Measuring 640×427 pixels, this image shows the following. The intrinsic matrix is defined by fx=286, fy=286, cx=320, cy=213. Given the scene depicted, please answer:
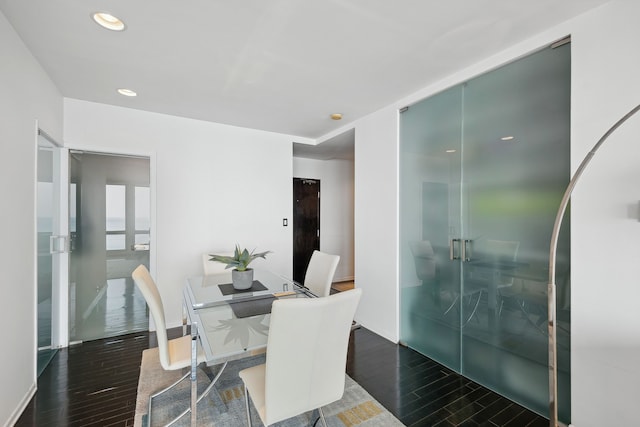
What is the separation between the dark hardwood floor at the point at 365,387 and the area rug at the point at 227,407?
0.08 meters

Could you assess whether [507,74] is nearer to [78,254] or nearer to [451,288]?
[451,288]

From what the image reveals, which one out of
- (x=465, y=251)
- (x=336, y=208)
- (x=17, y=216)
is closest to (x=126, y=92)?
(x=17, y=216)

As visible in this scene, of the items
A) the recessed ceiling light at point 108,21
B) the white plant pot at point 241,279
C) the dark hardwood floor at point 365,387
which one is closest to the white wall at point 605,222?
the dark hardwood floor at point 365,387

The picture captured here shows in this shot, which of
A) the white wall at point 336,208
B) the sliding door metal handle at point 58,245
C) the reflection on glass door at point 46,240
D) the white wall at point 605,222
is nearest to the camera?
the white wall at point 605,222

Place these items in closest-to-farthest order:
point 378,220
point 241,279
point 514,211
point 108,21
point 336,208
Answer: point 108,21
point 514,211
point 241,279
point 378,220
point 336,208

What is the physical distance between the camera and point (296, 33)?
1.87 metres

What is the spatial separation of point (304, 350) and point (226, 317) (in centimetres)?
82

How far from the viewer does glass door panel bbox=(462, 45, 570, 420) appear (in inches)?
74.4

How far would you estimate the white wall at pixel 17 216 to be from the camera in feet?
5.73

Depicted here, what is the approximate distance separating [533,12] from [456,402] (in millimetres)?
2621

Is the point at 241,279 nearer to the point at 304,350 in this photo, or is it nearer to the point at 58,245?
the point at 304,350

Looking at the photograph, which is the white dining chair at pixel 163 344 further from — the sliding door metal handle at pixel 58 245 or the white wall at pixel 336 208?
the white wall at pixel 336 208

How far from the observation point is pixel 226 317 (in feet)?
6.26

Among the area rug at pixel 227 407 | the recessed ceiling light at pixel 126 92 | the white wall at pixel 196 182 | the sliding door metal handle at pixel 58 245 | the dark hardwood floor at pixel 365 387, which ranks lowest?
the dark hardwood floor at pixel 365 387
